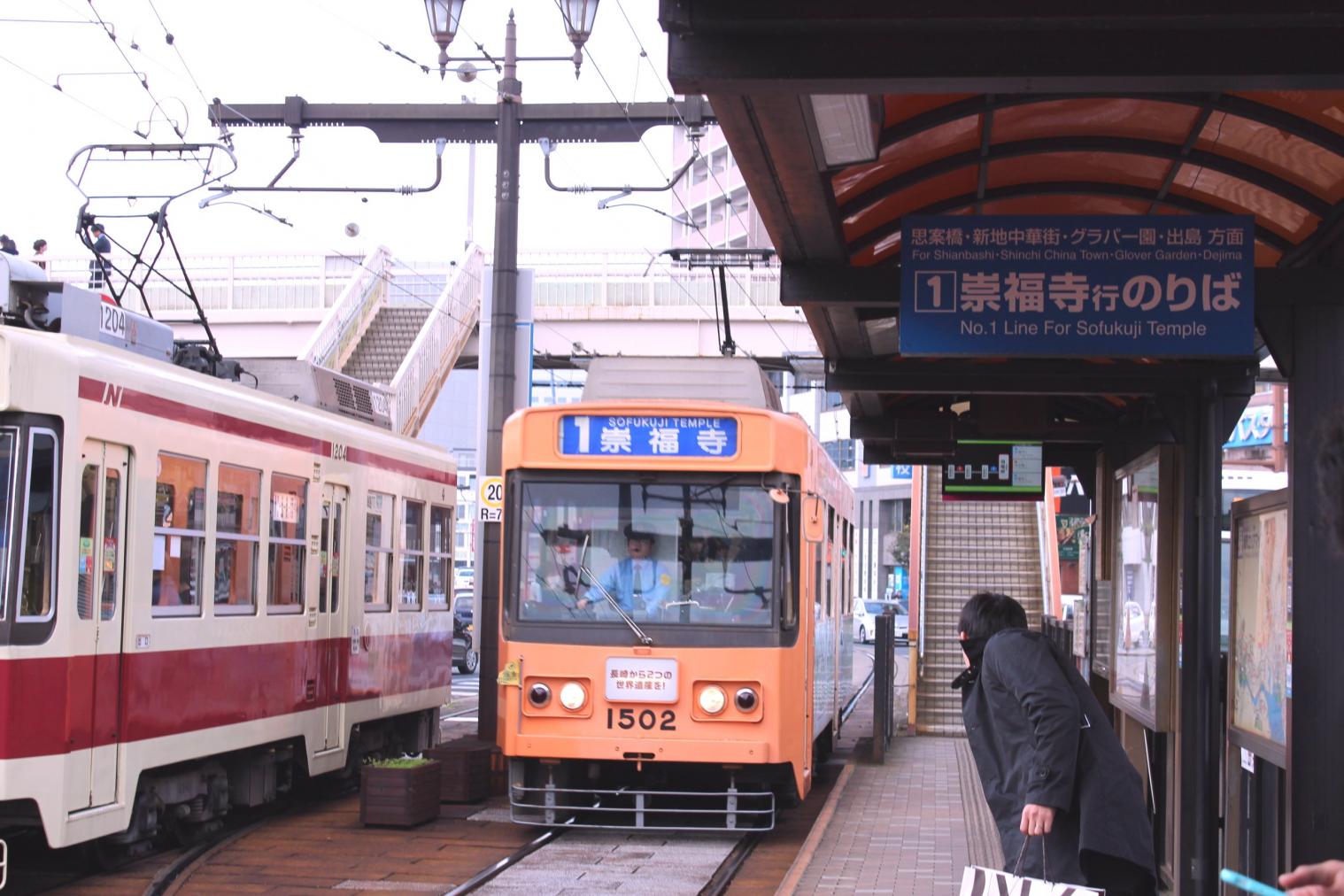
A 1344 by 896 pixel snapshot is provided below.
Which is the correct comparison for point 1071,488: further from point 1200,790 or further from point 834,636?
point 1200,790

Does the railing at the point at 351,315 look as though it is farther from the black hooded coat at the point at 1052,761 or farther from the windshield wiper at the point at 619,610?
the black hooded coat at the point at 1052,761

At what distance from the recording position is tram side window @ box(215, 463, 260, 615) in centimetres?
1076

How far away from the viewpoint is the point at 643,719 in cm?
1088

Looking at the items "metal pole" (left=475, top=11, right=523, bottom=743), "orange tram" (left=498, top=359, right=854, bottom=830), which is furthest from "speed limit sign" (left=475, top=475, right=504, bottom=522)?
"orange tram" (left=498, top=359, right=854, bottom=830)

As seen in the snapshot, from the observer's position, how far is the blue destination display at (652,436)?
1109cm

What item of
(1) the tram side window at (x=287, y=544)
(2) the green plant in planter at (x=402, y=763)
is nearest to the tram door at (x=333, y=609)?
(1) the tram side window at (x=287, y=544)

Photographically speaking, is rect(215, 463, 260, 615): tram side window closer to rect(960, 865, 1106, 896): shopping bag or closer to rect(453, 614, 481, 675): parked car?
rect(960, 865, 1106, 896): shopping bag

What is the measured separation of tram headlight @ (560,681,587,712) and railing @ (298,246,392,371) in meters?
14.3

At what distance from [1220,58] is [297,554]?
8903mm

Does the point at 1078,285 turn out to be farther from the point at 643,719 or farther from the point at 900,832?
the point at 900,832

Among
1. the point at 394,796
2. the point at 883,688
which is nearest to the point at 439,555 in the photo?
the point at 394,796

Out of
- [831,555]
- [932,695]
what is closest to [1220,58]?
[831,555]

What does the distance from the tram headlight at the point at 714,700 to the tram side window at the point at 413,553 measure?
4.47 meters

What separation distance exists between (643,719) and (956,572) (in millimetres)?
12528
